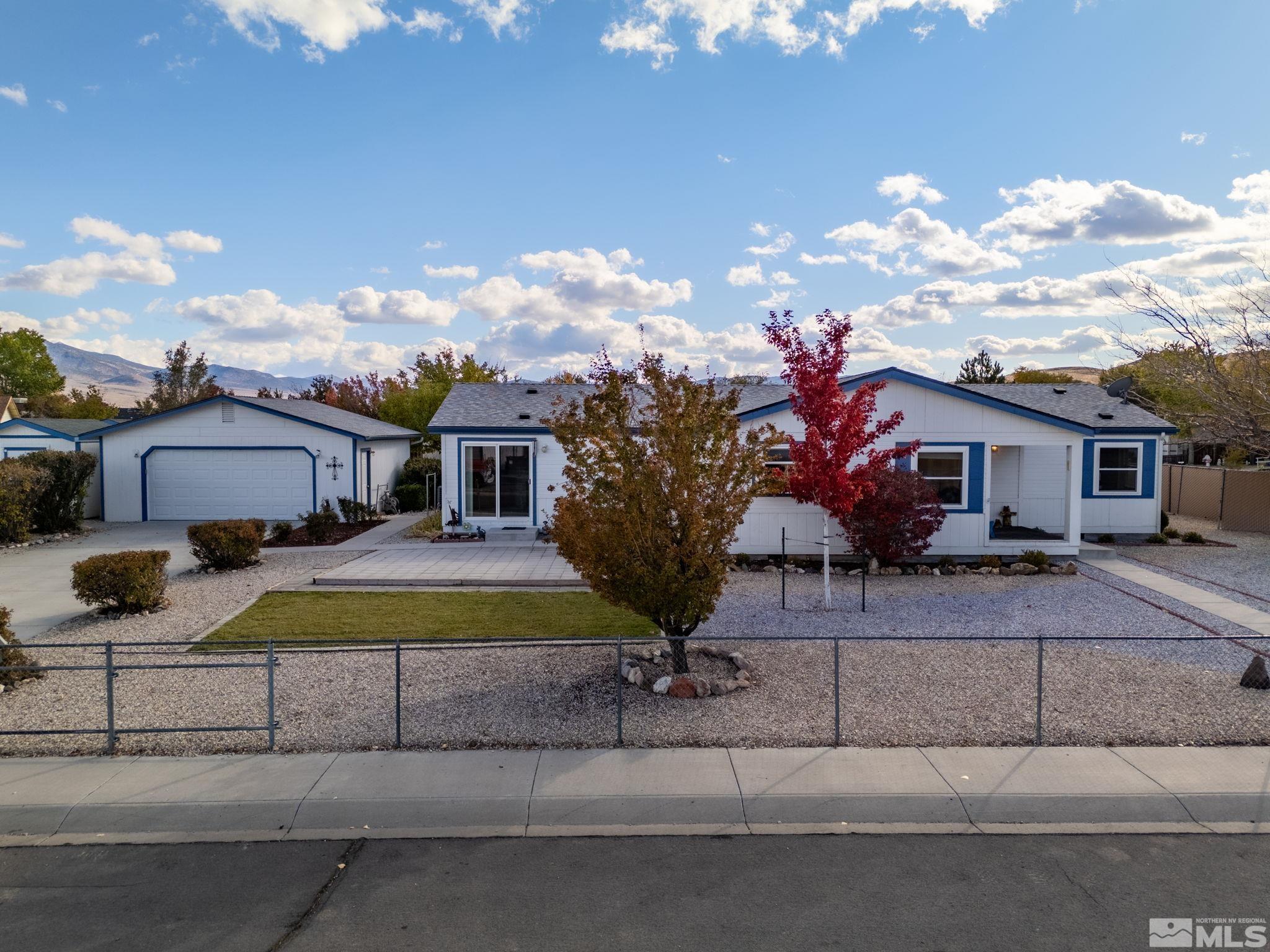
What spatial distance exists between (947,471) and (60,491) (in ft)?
70.7

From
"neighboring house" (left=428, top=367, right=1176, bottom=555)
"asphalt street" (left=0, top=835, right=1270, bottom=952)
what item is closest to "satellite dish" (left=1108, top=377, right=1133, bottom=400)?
"neighboring house" (left=428, top=367, right=1176, bottom=555)

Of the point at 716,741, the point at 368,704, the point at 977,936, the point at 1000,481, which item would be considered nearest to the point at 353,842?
the point at 368,704

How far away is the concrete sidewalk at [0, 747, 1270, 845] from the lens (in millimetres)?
6004

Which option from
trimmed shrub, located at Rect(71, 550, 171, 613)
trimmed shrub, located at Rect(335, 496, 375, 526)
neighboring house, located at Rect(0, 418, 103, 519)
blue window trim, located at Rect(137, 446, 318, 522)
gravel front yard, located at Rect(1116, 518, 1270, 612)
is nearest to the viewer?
trimmed shrub, located at Rect(71, 550, 171, 613)

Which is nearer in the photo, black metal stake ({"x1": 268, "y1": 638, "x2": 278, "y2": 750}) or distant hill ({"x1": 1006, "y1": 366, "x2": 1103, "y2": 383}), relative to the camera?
black metal stake ({"x1": 268, "y1": 638, "x2": 278, "y2": 750})

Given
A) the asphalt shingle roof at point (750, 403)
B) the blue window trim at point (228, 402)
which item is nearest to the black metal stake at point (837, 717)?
the asphalt shingle roof at point (750, 403)

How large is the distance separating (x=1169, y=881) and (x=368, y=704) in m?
6.80

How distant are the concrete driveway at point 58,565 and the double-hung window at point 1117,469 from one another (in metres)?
21.0

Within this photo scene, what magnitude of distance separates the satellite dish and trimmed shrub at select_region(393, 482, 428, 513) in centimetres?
2093

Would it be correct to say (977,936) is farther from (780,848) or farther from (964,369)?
(964,369)

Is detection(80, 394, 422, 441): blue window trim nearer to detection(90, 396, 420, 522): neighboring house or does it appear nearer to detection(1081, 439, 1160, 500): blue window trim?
detection(90, 396, 420, 522): neighboring house

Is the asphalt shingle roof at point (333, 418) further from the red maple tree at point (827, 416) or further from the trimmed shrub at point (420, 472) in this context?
the red maple tree at point (827, 416)

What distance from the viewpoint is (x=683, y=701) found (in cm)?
837

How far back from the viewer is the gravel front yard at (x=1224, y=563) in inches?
566
